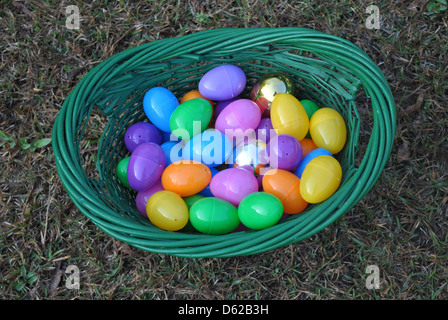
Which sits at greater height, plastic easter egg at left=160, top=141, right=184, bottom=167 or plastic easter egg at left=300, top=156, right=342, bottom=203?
plastic easter egg at left=300, top=156, right=342, bottom=203

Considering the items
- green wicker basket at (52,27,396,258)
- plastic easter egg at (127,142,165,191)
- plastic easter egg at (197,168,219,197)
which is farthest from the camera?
plastic easter egg at (197,168,219,197)

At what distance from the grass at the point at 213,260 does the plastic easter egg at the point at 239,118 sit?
45 cm

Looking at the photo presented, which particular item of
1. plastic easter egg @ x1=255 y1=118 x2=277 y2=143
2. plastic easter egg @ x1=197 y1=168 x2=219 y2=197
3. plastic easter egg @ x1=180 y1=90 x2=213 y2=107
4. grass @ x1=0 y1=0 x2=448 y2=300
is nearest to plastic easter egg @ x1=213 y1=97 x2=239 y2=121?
plastic easter egg @ x1=180 y1=90 x2=213 y2=107

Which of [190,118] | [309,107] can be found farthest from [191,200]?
[309,107]

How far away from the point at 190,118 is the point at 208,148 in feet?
0.39

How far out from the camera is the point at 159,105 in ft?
4.92

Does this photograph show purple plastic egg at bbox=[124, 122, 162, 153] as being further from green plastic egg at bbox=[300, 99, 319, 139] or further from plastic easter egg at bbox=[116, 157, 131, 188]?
green plastic egg at bbox=[300, 99, 319, 139]

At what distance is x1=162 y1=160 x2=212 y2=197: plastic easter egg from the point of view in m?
1.34

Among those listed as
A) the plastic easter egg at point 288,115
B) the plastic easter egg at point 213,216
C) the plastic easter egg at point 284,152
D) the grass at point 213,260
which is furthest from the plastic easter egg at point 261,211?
the grass at point 213,260

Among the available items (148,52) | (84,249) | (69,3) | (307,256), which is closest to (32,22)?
(69,3)

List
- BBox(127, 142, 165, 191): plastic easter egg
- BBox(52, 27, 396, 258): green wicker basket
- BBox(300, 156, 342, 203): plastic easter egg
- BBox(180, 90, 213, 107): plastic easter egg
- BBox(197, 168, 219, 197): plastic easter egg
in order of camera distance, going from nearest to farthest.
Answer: BBox(52, 27, 396, 258): green wicker basket < BBox(300, 156, 342, 203): plastic easter egg < BBox(127, 142, 165, 191): plastic easter egg < BBox(197, 168, 219, 197): plastic easter egg < BBox(180, 90, 213, 107): plastic easter egg

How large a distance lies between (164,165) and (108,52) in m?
0.75

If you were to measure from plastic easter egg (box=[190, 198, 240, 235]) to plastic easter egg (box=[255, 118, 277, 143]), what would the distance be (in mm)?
321

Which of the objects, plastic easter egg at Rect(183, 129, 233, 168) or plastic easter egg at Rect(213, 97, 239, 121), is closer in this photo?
plastic easter egg at Rect(183, 129, 233, 168)
